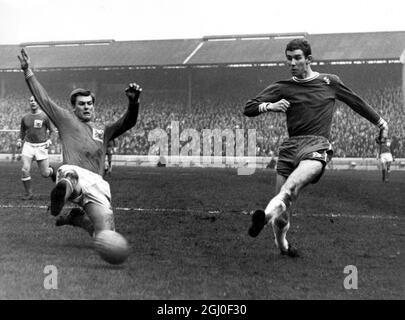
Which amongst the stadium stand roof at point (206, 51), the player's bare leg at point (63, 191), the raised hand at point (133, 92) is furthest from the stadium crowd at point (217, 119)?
the player's bare leg at point (63, 191)

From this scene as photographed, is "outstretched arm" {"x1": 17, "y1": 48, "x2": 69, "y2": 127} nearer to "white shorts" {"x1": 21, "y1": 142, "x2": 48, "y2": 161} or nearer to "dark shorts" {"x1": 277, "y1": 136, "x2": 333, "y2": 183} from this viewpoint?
"dark shorts" {"x1": 277, "y1": 136, "x2": 333, "y2": 183}

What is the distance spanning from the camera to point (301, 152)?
7.05 metres

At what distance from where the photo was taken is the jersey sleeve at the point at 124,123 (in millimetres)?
6895

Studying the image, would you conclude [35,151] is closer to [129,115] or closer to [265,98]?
[129,115]

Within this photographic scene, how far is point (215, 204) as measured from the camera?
1340cm

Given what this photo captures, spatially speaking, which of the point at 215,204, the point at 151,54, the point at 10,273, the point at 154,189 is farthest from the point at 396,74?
the point at 10,273

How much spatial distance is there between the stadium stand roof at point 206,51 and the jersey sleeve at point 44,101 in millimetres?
33861

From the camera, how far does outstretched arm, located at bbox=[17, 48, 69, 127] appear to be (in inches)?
270

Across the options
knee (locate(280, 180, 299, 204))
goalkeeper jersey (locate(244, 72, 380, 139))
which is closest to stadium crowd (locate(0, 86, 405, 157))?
goalkeeper jersey (locate(244, 72, 380, 139))

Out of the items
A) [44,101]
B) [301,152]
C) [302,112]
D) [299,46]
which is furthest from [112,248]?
[299,46]

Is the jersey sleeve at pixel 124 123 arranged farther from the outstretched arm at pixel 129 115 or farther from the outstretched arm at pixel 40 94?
the outstretched arm at pixel 40 94

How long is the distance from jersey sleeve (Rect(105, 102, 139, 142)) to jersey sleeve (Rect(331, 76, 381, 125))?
2.18 meters
